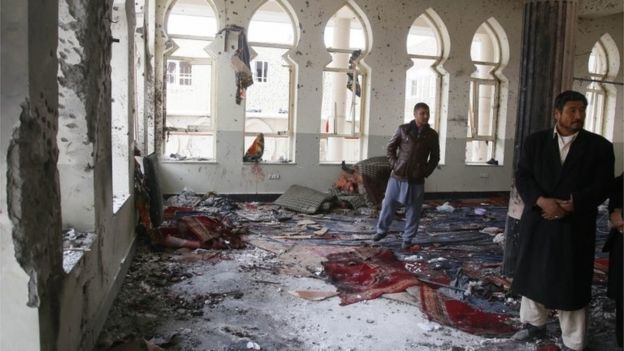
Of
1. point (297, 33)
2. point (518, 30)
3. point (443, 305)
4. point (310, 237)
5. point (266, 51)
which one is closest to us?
point (443, 305)

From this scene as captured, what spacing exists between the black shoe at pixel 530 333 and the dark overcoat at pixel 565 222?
35cm

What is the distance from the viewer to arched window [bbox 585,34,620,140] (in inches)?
453

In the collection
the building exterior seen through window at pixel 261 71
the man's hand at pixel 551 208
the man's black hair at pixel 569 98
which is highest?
the building exterior seen through window at pixel 261 71

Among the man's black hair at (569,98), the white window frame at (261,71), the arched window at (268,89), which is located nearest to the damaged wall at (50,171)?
the man's black hair at (569,98)

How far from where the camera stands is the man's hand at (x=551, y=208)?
313 cm

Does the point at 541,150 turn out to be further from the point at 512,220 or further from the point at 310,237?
the point at 310,237

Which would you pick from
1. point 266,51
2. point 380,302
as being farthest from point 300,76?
point 266,51

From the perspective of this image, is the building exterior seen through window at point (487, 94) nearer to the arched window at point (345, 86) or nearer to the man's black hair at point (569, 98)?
the arched window at point (345, 86)

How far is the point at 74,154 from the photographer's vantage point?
10.1ft

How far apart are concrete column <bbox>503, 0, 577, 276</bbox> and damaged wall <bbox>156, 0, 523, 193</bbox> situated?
5052 mm

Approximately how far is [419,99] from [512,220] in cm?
1512

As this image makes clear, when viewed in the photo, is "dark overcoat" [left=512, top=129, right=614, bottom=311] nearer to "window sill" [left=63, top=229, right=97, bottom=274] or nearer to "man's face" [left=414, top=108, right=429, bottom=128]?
→ "man's face" [left=414, top=108, right=429, bottom=128]

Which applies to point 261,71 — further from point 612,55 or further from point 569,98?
point 569,98

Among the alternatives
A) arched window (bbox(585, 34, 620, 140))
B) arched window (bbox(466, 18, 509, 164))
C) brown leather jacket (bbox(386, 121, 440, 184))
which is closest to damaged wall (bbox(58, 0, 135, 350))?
brown leather jacket (bbox(386, 121, 440, 184))
